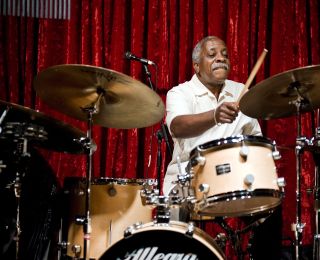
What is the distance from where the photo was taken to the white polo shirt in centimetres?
301

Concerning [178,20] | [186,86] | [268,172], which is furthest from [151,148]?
[268,172]

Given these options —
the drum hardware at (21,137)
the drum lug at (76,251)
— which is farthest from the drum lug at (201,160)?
the drum lug at (76,251)

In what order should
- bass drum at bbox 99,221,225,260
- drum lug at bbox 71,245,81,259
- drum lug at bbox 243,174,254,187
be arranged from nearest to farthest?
1. bass drum at bbox 99,221,225,260
2. drum lug at bbox 243,174,254,187
3. drum lug at bbox 71,245,81,259

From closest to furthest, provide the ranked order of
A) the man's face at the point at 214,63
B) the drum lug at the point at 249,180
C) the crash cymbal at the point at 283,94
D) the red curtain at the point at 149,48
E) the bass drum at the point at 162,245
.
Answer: the bass drum at the point at 162,245
the drum lug at the point at 249,180
the crash cymbal at the point at 283,94
the man's face at the point at 214,63
the red curtain at the point at 149,48

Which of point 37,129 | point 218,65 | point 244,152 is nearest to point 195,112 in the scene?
point 218,65

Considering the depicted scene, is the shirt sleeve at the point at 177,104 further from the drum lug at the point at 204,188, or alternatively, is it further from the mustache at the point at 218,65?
the drum lug at the point at 204,188

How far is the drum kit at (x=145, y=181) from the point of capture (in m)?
2.15

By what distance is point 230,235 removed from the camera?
8.63ft

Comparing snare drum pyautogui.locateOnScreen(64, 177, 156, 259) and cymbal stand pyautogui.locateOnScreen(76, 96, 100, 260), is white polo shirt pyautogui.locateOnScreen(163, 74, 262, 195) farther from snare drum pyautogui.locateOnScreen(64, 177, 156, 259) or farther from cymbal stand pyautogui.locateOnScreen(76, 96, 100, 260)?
cymbal stand pyautogui.locateOnScreen(76, 96, 100, 260)

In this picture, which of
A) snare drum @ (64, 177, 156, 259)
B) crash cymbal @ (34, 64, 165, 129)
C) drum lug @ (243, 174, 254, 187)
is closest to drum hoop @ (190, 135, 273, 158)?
drum lug @ (243, 174, 254, 187)

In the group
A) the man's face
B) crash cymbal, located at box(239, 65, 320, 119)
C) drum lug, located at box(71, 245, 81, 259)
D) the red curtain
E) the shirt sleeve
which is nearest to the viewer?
crash cymbal, located at box(239, 65, 320, 119)

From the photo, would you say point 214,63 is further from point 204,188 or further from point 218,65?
point 204,188

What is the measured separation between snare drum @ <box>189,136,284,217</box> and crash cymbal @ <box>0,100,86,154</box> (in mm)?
601

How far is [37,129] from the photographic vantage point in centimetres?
222
